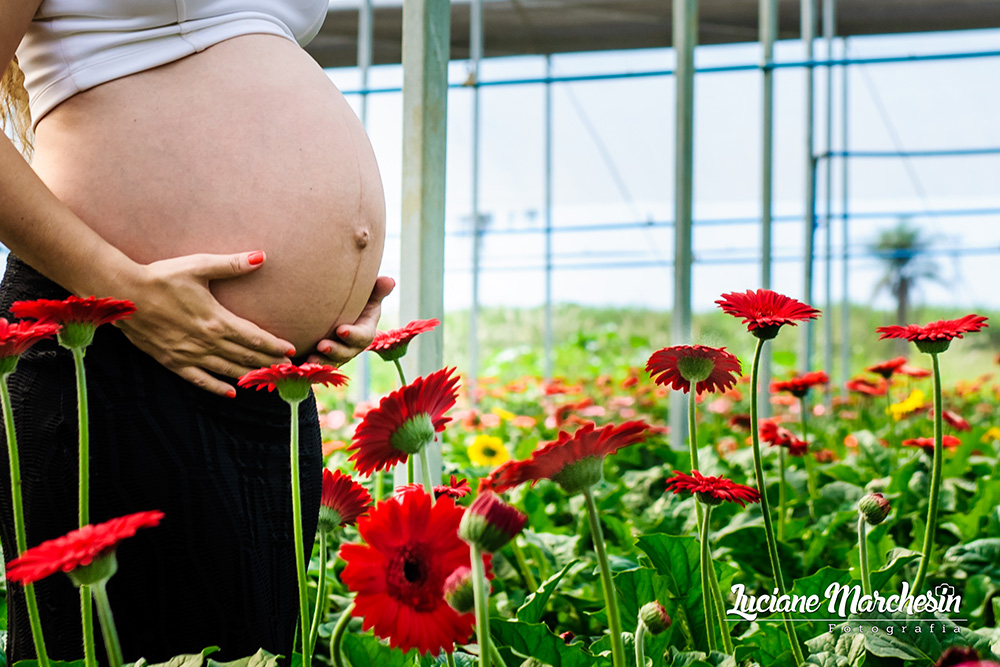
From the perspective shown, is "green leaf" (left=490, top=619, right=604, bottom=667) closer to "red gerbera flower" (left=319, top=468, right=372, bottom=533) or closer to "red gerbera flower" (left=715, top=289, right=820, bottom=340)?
"red gerbera flower" (left=319, top=468, right=372, bottom=533)

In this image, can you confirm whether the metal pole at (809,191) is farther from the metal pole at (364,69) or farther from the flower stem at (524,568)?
the flower stem at (524,568)

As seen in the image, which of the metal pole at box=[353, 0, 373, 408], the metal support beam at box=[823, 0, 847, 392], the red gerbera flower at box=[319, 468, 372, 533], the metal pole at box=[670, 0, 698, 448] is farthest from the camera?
the metal support beam at box=[823, 0, 847, 392]

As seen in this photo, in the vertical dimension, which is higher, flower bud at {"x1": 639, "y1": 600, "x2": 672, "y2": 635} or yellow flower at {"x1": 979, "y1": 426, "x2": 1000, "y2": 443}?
flower bud at {"x1": 639, "y1": 600, "x2": 672, "y2": 635}

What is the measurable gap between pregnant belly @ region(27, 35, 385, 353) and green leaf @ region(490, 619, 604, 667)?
228mm

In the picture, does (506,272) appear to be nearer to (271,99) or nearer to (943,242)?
(943,242)

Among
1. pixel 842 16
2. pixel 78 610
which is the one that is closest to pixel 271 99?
pixel 78 610

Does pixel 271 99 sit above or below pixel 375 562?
above

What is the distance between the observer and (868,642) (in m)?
0.48

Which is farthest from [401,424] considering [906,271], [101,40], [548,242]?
[906,271]

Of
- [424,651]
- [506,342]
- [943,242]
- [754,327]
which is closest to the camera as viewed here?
[424,651]

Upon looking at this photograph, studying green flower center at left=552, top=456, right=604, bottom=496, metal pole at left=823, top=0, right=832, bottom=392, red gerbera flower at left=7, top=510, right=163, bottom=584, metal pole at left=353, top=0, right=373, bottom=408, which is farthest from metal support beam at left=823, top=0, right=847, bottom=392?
red gerbera flower at left=7, top=510, right=163, bottom=584

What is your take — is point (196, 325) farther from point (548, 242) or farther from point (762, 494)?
point (548, 242)

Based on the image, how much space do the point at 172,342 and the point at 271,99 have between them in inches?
6.9

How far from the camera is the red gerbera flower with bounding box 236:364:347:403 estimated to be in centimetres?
35
